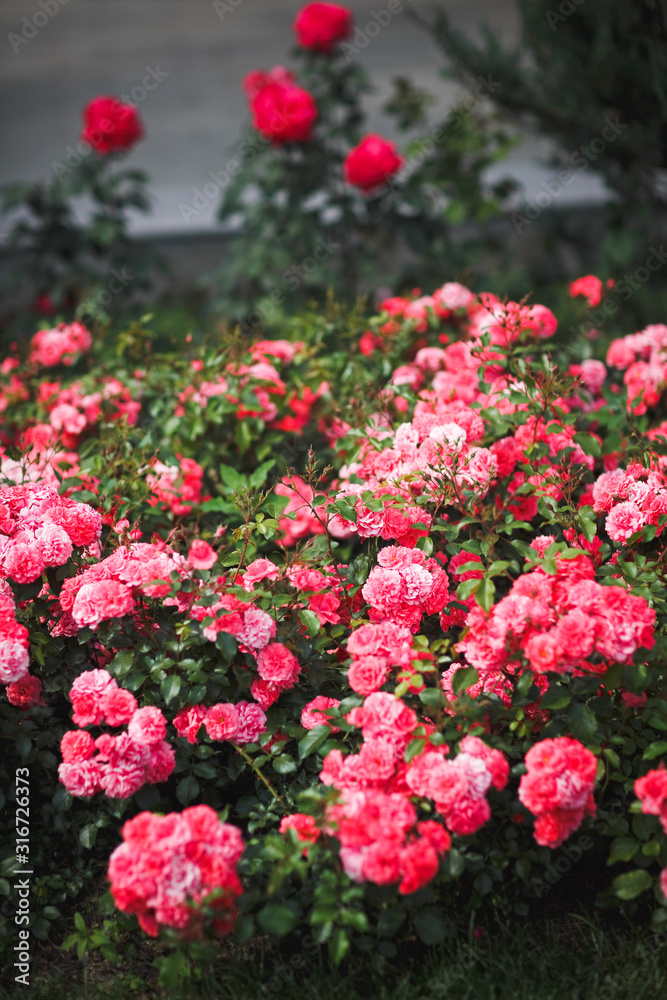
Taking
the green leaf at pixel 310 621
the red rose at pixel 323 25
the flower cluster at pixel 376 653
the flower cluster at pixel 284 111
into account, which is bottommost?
the green leaf at pixel 310 621

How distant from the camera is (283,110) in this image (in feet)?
10.6

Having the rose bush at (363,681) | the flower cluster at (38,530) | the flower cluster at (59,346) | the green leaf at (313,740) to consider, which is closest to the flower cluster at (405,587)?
the rose bush at (363,681)

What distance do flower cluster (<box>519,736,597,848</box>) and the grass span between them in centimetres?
25

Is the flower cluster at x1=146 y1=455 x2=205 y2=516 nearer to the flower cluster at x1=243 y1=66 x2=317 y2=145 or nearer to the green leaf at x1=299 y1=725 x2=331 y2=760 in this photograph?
the green leaf at x1=299 y1=725 x2=331 y2=760

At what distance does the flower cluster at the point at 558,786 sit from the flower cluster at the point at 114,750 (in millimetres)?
632

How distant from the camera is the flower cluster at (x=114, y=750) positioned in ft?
4.44

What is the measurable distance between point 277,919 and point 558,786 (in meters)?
0.48

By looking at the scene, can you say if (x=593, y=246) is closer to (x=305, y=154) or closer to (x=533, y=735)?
(x=305, y=154)

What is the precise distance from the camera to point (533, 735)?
1.48 metres

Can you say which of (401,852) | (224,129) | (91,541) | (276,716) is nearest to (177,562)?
(91,541)

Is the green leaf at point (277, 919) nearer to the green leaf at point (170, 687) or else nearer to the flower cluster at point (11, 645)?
the green leaf at point (170, 687)

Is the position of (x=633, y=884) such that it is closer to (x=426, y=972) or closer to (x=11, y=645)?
(x=426, y=972)

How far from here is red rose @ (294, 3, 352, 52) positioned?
11.0 ft

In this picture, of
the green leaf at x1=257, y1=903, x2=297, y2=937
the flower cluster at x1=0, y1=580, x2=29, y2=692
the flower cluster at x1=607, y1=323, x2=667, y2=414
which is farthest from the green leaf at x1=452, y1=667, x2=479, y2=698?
the flower cluster at x1=607, y1=323, x2=667, y2=414
